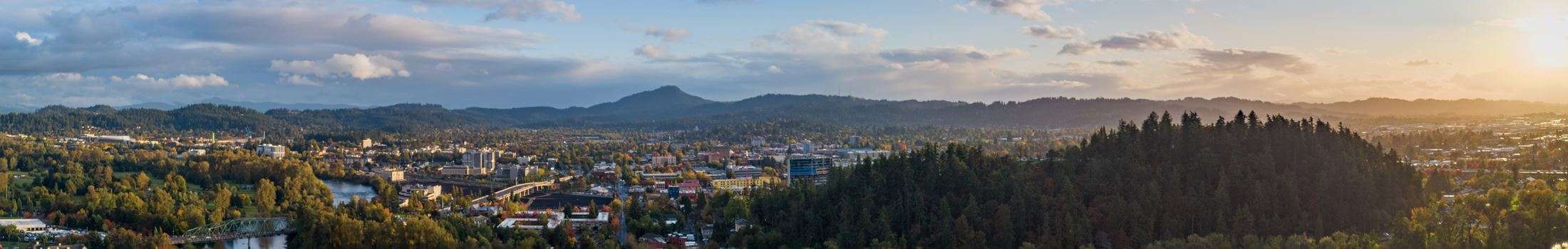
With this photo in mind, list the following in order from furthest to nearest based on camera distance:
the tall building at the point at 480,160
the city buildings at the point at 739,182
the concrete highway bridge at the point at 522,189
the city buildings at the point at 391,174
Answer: the tall building at the point at 480,160 → the city buildings at the point at 391,174 → the city buildings at the point at 739,182 → the concrete highway bridge at the point at 522,189

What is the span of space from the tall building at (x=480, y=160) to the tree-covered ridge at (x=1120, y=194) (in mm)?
57761

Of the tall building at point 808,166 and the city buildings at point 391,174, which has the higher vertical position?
the tall building at point 808,166

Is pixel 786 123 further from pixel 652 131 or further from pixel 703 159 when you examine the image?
pixel 703 159

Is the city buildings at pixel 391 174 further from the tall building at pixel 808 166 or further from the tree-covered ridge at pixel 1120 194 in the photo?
the tree-covered ridge at pixel 1120 194

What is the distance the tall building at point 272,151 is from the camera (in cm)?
10599

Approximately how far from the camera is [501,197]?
238ft

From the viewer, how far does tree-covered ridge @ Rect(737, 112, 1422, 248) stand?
40.7 meters

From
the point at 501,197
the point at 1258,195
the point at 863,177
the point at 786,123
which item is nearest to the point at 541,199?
the point at 501,197

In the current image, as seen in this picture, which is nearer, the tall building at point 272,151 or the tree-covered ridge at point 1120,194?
the tree-covered ridge at point 1120,194

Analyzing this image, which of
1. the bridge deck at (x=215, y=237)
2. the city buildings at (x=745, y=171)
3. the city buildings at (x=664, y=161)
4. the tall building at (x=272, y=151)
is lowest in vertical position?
the bridge deck at (x=215, y=237)

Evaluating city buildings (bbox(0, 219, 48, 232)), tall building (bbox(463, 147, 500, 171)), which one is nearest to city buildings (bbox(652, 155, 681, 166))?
tall building (bbox(463, 147, 500, 171))

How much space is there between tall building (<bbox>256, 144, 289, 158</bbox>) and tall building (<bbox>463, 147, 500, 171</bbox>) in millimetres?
13999

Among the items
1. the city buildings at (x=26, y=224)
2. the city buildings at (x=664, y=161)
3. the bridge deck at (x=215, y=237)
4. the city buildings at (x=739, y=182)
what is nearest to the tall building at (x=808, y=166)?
the city buildings at (x=739, y=182)

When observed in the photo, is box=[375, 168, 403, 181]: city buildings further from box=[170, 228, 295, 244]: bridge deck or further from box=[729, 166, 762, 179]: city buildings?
box=[170, 228, 295, 244]: bridge deck
